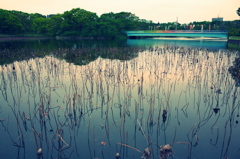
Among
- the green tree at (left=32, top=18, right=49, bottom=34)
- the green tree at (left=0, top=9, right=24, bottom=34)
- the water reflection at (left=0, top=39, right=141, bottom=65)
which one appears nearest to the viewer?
the water reflection at (left=0, top=39, right=141, bottom=65)

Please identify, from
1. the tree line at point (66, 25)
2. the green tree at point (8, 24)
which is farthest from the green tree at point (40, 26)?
the green tree at point (8, 24)

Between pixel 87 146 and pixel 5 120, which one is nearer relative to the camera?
pixel 87 146

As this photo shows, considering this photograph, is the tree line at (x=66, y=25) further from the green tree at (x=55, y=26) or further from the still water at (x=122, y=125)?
the still water at (x=122, y=125)

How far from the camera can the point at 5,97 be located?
26.1 feet

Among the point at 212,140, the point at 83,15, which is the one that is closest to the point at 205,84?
the point at 212,140

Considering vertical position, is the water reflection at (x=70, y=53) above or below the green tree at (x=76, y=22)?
below

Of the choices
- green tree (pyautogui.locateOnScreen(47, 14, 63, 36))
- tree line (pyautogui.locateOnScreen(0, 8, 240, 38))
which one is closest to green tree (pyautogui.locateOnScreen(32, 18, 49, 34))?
tree line (pyautogui.locateOnScreen(0, 8, 240, 38))

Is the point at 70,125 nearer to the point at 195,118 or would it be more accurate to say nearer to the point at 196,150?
the point at 196,150

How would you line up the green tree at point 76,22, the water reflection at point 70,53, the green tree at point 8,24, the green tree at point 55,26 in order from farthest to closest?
the green tree at point 55,26 < the green tree at point 76,22 < the green tree at point 8,24 < the water reflection at point 70,53

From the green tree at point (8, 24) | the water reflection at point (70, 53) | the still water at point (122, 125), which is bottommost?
the still water at point (122, 125)

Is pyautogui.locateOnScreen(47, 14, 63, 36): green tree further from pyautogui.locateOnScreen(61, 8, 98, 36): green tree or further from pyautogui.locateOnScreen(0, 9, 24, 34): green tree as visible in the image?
pyautogui.locateOnScreen(0, 9, 24, 34): green tree

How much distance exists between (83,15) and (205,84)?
3081 inches

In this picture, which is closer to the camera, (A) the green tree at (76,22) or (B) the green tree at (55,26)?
(A) the green tree at (76,22)

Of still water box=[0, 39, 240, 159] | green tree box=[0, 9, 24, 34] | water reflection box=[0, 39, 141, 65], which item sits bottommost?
still water box=[0, 39, 240, 159]
